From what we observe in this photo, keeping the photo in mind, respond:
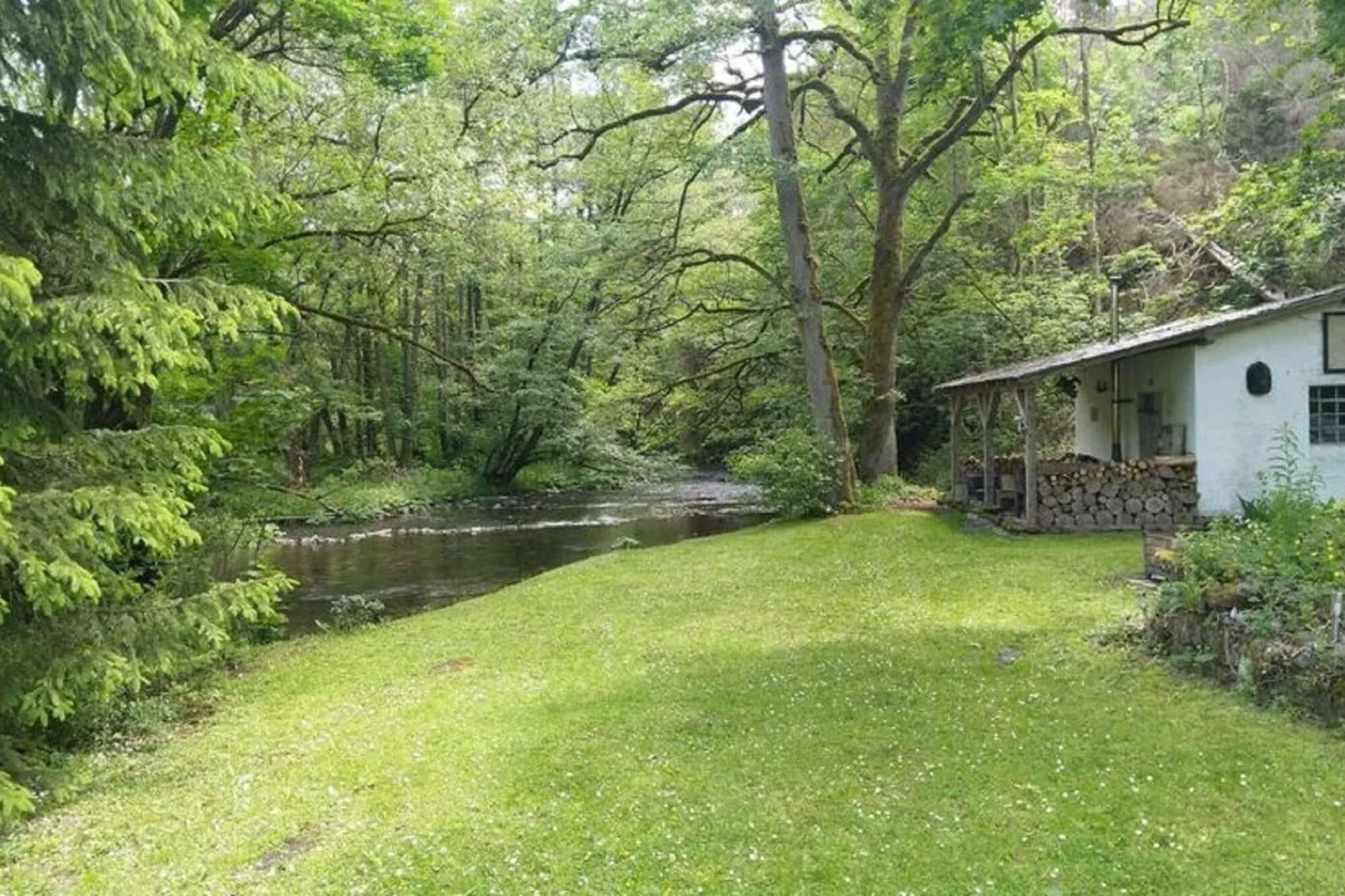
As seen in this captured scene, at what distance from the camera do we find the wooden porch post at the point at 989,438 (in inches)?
675

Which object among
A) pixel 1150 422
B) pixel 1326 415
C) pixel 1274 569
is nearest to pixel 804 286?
pixel 1150 422

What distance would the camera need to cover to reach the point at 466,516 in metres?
24.7

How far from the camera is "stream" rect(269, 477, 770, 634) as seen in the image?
14984mm

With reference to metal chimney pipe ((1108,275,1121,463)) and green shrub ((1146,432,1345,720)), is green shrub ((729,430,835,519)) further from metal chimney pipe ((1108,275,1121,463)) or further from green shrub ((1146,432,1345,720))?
green shrub ((1146,432,1345,720))

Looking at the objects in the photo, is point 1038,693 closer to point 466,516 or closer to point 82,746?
point 82,746

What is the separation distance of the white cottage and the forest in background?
5.57 feet

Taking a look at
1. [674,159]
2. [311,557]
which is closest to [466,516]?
[311,557]

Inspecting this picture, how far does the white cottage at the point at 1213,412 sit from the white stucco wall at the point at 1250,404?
0.5 inches

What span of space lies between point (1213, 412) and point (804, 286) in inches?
303

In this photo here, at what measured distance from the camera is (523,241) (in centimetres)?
2070

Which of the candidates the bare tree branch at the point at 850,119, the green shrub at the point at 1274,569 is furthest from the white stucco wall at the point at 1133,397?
the green shrub at the point at 1274,569

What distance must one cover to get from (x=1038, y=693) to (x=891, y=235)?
1462 centimetres

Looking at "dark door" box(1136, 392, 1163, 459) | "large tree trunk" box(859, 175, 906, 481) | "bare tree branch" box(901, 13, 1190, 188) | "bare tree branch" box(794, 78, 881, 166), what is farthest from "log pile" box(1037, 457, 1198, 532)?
"bare tree branch" box(794, 78, 881, 166)

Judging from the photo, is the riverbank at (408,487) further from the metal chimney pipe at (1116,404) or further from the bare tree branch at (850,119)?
the metal chimney pipe at (1116,404)
